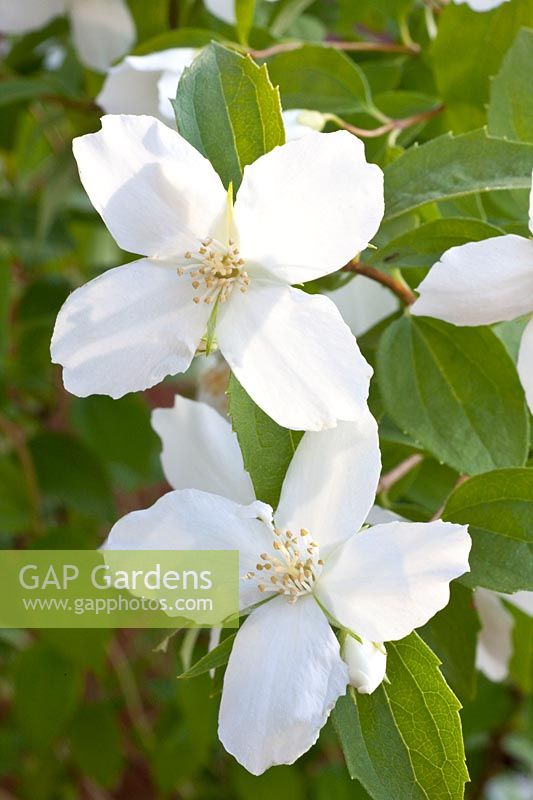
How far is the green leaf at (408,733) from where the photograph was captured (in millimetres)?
411

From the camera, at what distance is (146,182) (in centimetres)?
42

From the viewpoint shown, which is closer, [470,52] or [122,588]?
[122,588]

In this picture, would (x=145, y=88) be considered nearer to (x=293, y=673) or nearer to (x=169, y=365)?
(x=169, y=365)

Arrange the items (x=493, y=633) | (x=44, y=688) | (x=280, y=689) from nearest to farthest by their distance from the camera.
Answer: (x=280, y=689) → (x=493, y=633) → (x=44, y=688)

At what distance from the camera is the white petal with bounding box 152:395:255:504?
1.70 ft

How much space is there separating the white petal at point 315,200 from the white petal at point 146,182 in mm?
20

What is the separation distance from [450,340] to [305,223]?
6.3 inches

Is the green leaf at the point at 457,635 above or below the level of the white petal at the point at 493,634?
above

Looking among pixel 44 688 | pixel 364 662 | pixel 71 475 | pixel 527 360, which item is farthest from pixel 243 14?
pixel 44 688

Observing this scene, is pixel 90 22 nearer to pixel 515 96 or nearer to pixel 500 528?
pixel 515 96

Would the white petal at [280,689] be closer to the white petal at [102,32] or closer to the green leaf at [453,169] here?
the green leaf at [453,169]

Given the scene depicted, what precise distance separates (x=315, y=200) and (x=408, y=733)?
0.76ft

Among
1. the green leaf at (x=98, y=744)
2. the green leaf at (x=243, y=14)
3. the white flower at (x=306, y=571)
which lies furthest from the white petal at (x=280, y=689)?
the green leaf at (x=98, y=744)

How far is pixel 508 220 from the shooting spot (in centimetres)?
62
